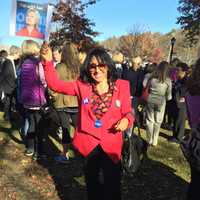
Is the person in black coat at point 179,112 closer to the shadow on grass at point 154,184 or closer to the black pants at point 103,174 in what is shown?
the shadow on grass at point 154,184

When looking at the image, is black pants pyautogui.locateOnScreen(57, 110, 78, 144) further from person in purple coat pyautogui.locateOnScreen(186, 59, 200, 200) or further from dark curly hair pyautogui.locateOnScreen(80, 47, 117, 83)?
person in purple coat pyautogui.locateOnScreen(186, 59, 200, 200)

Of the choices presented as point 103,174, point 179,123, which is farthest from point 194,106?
point 179,123

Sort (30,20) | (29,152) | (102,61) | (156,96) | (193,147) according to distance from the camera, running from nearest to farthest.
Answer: (193,147) → (102,61) → (29,152) → (156,96) → (30,20)

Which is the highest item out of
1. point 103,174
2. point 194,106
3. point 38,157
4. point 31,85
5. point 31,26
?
point 31,26

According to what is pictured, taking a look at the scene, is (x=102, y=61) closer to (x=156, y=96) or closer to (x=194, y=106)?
(x=194, y=106)

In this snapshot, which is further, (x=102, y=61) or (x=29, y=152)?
(x=29, y=152)

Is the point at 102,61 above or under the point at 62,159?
above

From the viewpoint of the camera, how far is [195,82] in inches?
163

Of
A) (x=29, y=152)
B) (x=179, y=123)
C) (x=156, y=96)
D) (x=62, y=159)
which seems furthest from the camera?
(x=179, y=123)

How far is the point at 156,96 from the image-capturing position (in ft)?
33.6

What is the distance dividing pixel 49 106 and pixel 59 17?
2797 centimetres

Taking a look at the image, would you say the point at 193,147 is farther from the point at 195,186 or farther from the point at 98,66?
the point at 98,66

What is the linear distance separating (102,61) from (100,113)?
0.49m

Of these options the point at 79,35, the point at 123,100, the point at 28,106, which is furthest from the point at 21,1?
the point at 79,35
